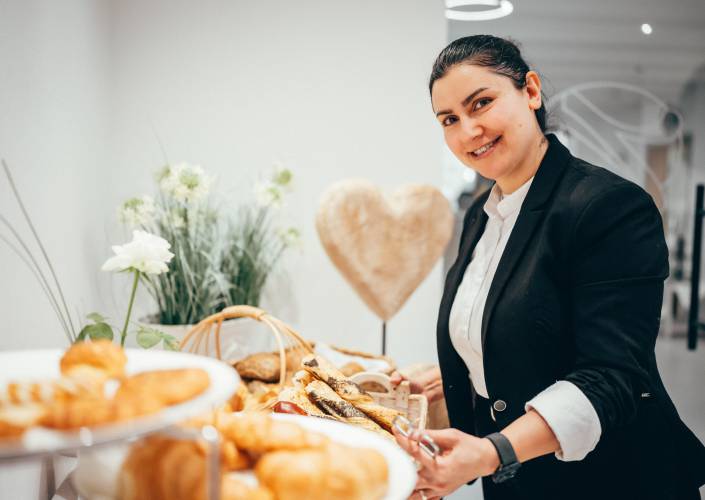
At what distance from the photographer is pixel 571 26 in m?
2.75

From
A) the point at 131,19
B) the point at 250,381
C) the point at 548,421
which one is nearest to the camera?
the point at 548,421

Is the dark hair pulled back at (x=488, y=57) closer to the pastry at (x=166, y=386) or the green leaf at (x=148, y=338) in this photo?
the green leaf at (x=148, y=338)

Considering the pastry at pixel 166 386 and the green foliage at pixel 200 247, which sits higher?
the pastry at pixel 166 386

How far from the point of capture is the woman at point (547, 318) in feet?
3.48

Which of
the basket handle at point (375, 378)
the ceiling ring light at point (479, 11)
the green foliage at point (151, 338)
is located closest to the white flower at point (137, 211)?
the green foliage at point (151, 338)

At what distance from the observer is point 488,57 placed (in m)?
1.33

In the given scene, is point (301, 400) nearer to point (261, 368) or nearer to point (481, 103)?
point (261, 368)

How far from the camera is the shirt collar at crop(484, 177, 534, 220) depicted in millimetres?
1421

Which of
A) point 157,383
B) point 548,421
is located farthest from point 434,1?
point 157,383

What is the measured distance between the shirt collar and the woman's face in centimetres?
6

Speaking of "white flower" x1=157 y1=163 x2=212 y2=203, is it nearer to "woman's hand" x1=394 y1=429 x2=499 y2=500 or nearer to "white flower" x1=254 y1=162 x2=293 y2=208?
"white flower" x1=254 y1=162 x2=293 y2=208

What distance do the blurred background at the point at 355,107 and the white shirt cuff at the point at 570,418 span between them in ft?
5.33

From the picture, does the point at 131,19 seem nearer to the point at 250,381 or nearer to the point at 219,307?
the point at 219,307

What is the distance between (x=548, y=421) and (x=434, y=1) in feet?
6.94
